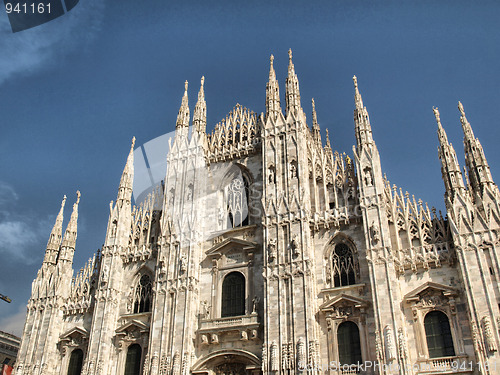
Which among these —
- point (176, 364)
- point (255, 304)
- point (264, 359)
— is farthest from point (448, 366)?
point (176, 364)

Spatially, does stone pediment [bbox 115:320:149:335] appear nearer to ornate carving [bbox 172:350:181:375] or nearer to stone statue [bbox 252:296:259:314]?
ornate carving [bbox 172:350:181:375]

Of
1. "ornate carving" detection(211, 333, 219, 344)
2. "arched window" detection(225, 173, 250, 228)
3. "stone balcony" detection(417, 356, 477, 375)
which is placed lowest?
"stone balcony" detection(417, 356, 477, 375)

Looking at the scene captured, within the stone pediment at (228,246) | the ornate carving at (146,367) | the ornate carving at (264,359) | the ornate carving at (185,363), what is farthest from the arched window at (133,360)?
A: the ornate carving at (264,359)

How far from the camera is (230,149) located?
3038 centimetres

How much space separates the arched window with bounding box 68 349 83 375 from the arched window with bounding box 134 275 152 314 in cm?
411

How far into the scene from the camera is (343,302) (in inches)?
888

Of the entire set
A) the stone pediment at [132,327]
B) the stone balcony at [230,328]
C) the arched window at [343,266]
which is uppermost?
the arched window at [343,266]

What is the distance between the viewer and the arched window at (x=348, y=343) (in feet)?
71.3

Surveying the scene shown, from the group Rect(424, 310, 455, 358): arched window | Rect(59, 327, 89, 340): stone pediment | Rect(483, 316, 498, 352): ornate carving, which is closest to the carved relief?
Rect(424, 310, 455, 358): arched window

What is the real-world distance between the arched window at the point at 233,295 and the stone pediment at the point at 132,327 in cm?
460

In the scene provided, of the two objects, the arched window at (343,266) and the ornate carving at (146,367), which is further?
the ornate carving at (146,367)

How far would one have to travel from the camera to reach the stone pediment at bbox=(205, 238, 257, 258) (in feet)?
85.8

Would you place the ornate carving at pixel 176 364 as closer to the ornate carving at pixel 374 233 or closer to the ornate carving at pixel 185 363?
the ornate carving at pixel 185 363

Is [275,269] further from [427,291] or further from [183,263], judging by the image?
[427,291]
